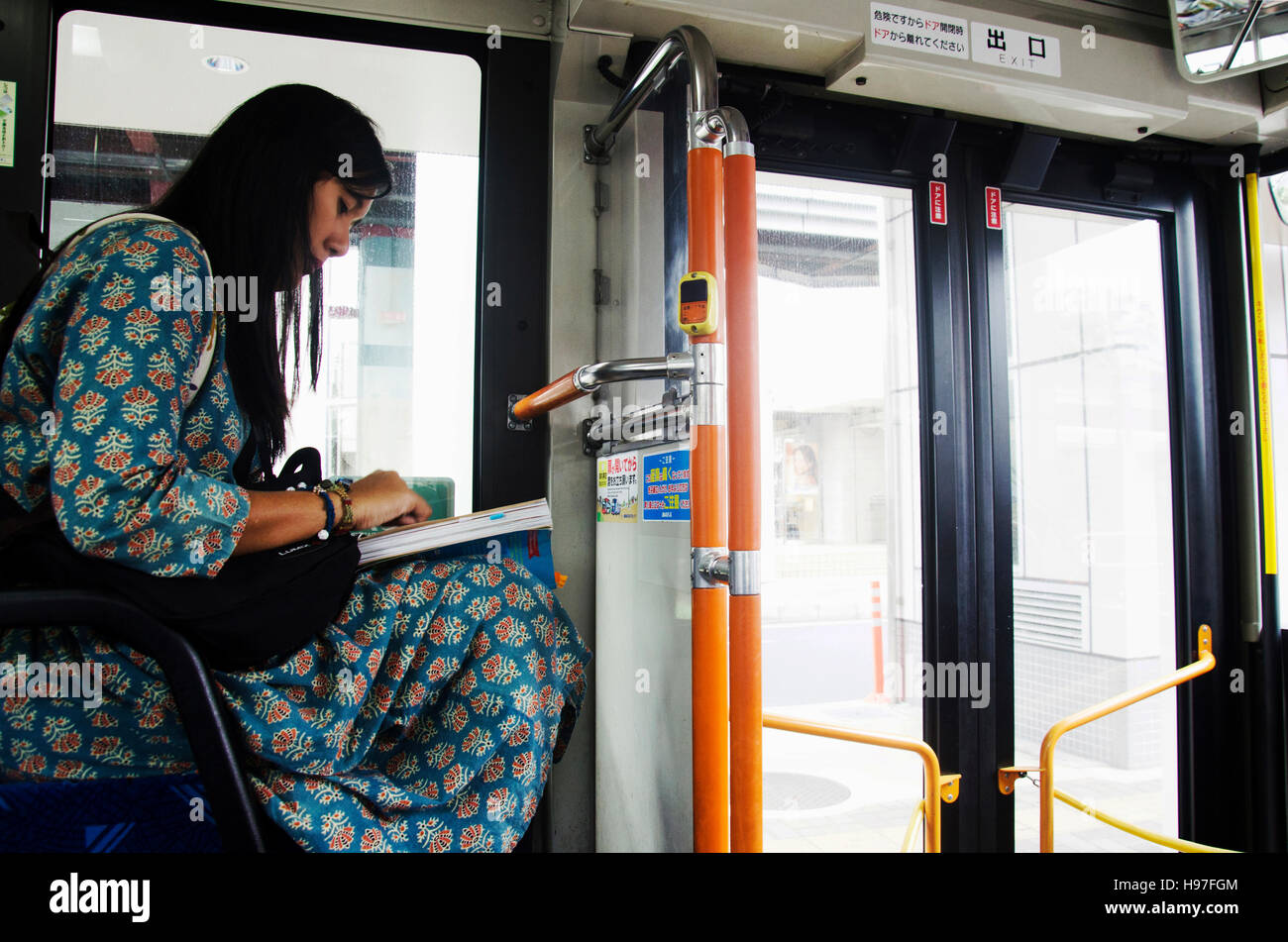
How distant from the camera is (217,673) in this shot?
42.1 inches

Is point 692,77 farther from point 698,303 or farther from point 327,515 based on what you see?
point 327,515

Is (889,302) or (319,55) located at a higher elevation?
(319,55)

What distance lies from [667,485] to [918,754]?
3.96ft

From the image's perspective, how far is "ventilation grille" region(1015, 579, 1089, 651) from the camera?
7.93ft

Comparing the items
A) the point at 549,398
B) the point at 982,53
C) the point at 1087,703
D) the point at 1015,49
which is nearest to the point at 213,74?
the point at 549,398

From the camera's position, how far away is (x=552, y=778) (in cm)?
201

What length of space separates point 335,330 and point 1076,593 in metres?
2.44

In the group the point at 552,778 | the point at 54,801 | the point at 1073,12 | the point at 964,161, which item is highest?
the point at 1073,12

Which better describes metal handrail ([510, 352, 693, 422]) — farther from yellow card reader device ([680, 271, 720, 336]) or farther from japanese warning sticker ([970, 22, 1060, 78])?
japanese warning sticker ([970, 22, 1060, 78])

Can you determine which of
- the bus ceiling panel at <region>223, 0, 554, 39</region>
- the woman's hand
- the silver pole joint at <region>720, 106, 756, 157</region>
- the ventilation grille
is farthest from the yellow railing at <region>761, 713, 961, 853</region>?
the bus ceiling panel at <region>223, 0, 554, 39</region>

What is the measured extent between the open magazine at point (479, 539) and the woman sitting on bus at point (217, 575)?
37mm
